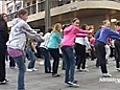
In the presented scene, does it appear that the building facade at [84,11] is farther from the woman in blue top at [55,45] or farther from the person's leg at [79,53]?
the woman in blue top at [55,45]

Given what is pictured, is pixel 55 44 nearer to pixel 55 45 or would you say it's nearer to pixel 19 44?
pixel 55 45

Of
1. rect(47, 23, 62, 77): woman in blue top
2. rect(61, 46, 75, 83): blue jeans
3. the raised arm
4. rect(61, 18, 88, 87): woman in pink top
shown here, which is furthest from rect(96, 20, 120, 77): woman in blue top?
the raised arm

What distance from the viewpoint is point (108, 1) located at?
27188 mm

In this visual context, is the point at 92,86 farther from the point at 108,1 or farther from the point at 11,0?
the point at 11,0

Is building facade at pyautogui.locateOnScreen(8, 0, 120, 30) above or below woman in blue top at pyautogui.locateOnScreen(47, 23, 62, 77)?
above

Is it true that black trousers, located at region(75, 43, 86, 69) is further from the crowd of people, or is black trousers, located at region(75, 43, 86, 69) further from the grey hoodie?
the grey hoodie

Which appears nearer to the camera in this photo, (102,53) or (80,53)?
(102,53)

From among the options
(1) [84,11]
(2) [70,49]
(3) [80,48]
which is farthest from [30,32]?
(1) [84,11]

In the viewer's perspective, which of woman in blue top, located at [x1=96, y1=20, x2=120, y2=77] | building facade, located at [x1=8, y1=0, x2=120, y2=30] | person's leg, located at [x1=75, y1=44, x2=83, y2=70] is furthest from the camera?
building facade, located at [x1=8, y1=0, x2=120, y2=30]

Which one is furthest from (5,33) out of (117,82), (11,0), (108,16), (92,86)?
(11,0)

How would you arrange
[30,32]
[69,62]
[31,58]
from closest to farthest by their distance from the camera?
[30,32] < [69,62] < [31,58]

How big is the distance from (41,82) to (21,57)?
218cm

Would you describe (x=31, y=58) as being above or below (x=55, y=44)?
below

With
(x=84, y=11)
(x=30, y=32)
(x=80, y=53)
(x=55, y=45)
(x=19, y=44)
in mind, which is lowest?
(x=80, y=53)
